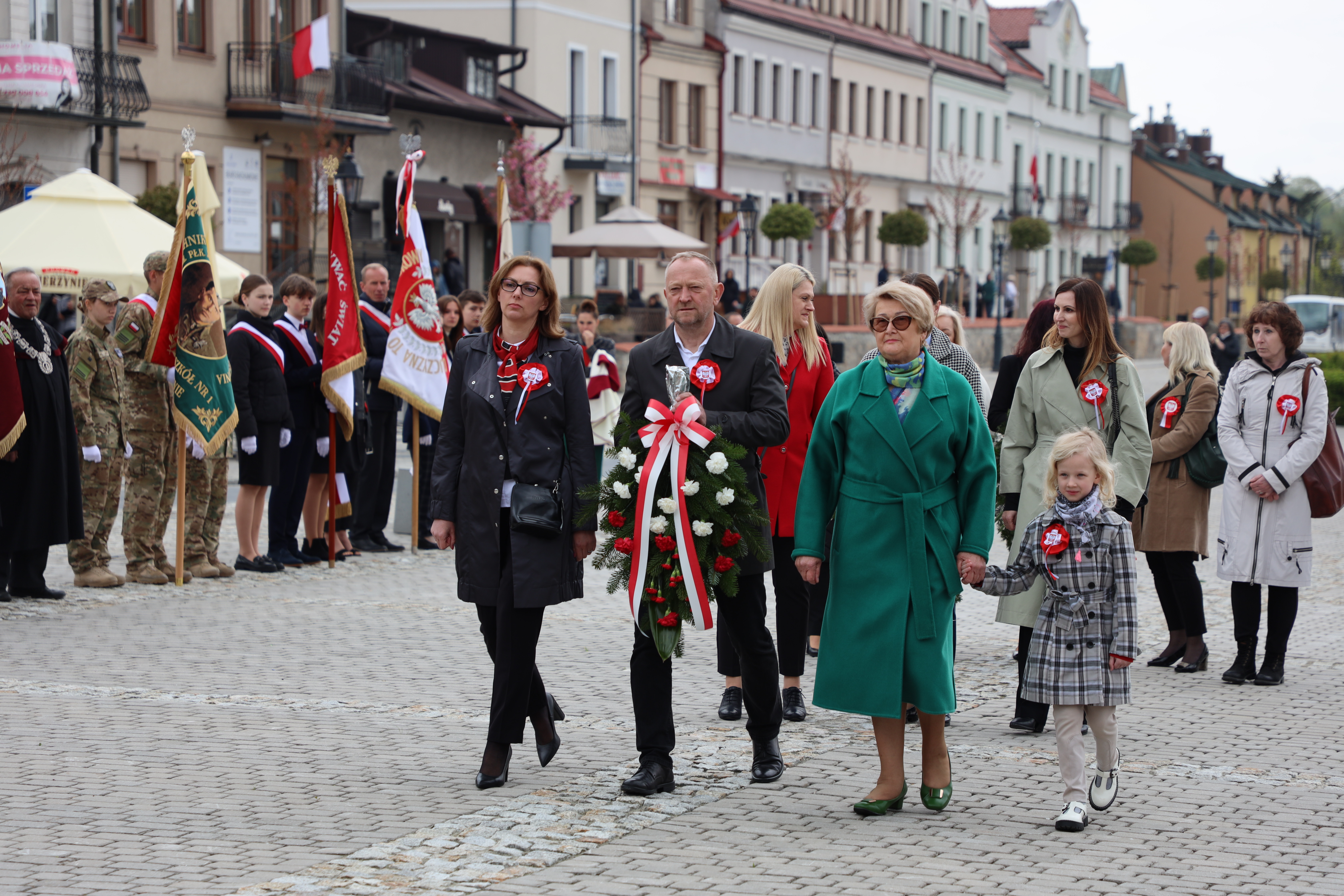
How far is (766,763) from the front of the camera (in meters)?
6.96

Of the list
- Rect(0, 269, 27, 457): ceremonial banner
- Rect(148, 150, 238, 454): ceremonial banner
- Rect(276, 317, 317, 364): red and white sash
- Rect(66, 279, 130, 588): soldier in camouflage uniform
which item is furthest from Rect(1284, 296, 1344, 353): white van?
Rect(0, 269, 27, 457): ceremonial banner

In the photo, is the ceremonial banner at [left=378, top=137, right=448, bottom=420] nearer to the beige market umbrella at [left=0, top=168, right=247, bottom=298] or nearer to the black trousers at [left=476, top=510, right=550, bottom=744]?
the beige market umbrella at [left=0, top=168, right=247, bottom=298]

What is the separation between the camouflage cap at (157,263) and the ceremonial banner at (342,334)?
116 cm

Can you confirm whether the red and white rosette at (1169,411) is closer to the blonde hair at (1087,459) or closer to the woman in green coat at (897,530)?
the blonde hair at (1087,459)

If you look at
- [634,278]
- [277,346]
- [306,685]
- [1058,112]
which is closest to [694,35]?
[634,278]

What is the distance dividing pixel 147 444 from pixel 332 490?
1.47 m

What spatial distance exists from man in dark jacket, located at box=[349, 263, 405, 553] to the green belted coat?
8.15m

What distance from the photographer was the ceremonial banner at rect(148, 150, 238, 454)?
1199 centimetres

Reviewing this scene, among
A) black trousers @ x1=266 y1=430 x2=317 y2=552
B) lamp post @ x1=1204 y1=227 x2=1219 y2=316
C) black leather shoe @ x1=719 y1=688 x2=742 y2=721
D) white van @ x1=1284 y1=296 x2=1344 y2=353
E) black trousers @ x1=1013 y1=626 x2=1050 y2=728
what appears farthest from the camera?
lamp post @ x1=1204 y1=227 x2=1219 y2=316

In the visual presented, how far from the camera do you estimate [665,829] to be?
20.3ft

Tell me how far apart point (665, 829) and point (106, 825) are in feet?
6.20

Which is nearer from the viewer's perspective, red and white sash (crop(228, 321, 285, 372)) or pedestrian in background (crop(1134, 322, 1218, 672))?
pedestrian in background (crop(1134, 322, 1218, 672))

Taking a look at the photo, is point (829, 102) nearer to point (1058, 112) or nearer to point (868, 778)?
point (1058, 112)

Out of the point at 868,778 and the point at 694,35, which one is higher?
the point at 694,35
